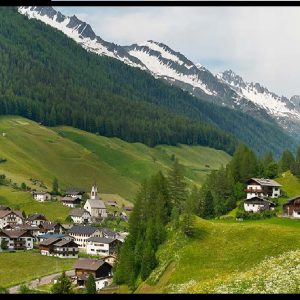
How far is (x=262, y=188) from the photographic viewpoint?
294ft

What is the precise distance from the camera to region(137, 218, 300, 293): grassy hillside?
185 feet

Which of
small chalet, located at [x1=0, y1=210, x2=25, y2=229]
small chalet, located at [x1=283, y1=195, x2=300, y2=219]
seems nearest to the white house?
small chalet, located at [x1=0, y1=210, x2=25, y2=229]

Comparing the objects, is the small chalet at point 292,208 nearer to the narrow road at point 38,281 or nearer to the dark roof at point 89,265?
the dark roof at point 89,265

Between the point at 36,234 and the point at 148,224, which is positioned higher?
the point at 148,224

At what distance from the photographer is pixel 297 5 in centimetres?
737

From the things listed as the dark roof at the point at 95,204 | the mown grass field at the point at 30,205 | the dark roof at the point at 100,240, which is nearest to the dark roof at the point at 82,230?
the dark roof at the point at 100,240

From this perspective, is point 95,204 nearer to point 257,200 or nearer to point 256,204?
point 257,200

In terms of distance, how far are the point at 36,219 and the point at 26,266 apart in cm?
4752

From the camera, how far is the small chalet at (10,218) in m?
143

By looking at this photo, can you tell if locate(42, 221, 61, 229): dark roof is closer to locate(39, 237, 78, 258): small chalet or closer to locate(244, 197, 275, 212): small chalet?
locate(39, 237, 78, 258): small chalet
